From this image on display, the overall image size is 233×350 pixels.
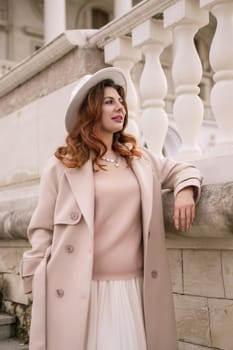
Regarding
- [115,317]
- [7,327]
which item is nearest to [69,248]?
[115,317]

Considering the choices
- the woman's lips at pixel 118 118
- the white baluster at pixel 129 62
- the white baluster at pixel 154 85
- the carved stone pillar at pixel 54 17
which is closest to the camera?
the woman's lips at pixel 118 118

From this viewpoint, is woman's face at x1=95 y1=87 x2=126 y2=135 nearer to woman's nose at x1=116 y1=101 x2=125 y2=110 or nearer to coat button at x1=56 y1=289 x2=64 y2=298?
woman's nose at x1=116 y1=101 x2=125 y2=110

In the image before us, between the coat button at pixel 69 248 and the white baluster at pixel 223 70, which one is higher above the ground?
the white baluster at pixel 223 70

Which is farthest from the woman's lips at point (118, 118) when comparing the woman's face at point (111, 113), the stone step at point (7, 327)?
the stone step at point (7, 327)

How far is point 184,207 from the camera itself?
2.09 meters

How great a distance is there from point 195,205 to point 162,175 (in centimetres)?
23

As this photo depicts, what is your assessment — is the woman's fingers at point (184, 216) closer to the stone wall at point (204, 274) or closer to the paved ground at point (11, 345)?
the stone wall at point (204, 274)

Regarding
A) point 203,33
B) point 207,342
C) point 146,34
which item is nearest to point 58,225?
point 207,342

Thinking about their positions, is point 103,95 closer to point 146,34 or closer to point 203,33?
point 146,34

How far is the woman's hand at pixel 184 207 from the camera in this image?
2.09m

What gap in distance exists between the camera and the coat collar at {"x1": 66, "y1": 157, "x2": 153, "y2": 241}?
205 centimetres

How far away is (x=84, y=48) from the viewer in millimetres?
3354

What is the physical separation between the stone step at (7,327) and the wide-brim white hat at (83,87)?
2.11 m

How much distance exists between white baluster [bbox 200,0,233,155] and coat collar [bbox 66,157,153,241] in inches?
17.4
